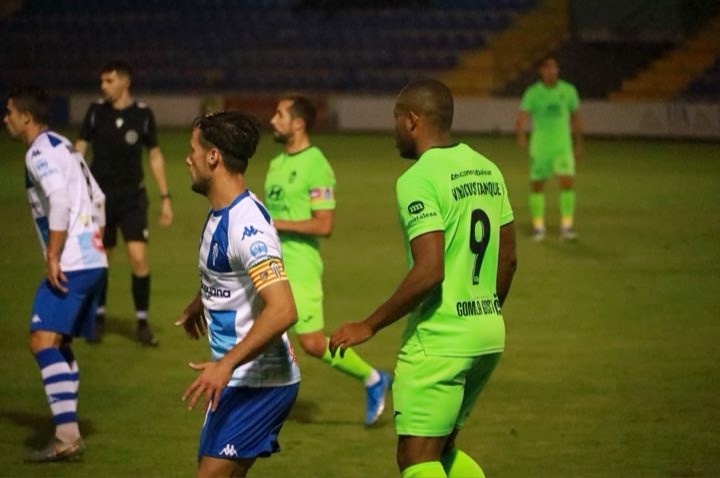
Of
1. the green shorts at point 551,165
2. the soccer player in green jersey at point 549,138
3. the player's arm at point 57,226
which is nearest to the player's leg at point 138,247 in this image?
the player's arm at point 57,226

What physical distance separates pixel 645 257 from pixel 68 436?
865cm

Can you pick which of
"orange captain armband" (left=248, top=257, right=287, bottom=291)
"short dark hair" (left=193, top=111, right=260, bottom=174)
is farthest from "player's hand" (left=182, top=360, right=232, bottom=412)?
"short dark hair" (left=193, top=111, right=260, bottom=174)

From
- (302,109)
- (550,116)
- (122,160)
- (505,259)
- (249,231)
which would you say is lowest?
(550,116)

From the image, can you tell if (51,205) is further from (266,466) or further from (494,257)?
(494,257)

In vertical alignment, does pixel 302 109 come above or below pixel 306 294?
above

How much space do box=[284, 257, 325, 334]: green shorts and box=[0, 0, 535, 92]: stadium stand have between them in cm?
2740

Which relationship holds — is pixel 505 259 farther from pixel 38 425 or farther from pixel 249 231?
pixel 38 425

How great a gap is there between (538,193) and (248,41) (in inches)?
916

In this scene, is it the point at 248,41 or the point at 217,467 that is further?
the point at 248,41

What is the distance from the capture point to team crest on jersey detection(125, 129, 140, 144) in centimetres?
1063

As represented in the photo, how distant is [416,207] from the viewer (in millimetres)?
5016

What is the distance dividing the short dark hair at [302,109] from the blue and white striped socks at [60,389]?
6.82 feet

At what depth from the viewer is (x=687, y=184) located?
21.2m

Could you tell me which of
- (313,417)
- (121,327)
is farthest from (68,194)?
(121,327)
